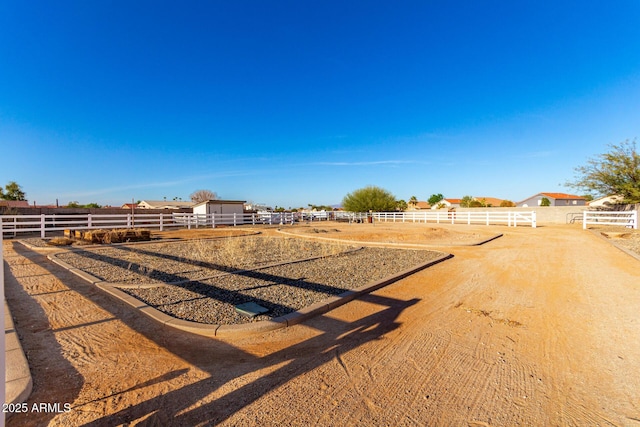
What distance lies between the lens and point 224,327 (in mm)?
3627

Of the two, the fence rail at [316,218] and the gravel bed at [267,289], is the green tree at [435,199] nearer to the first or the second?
the fence rail at [316,218]

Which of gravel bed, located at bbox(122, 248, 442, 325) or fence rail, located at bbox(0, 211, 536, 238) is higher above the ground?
fence rail, located at bbox(0, 211, 536, 238)

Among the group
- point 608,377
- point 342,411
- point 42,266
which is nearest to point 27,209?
point 42,266

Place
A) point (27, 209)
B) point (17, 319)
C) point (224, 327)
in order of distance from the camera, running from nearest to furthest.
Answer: point (224, 327)
point (17, 319)
point (27, 209)

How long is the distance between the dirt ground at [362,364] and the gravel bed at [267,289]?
1.48 feet

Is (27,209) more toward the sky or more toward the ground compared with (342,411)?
more toward the sky

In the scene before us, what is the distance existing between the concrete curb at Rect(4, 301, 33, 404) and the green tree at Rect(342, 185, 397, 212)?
3854 cm

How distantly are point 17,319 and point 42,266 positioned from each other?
4655 millimetres

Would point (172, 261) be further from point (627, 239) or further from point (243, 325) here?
point (627, 239)

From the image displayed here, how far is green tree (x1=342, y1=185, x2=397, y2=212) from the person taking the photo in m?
40.4

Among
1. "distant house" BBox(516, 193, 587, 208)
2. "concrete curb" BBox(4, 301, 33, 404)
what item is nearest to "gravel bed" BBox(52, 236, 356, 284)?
"concrete curb" BBox(4, 301, 33, 404)

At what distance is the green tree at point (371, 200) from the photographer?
4041 centimetres

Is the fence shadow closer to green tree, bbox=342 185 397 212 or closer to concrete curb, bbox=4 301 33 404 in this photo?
concrete curb, bbox=4 301 33 404

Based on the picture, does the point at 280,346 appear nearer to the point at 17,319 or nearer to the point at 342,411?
the point at 342,411
